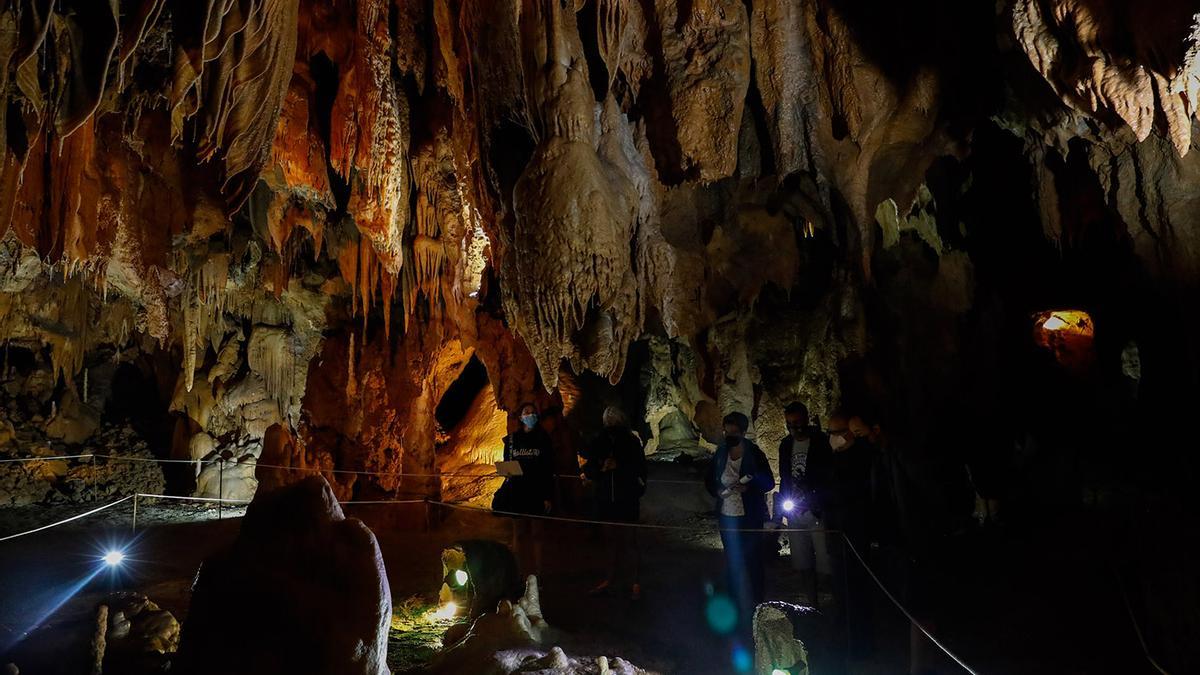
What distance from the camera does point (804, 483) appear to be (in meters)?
4.33

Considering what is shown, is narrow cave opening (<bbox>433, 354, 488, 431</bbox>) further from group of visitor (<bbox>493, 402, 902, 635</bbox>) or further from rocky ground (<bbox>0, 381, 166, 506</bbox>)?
group of visitor (<bbox>493, 402, 902, 635</bbox>)

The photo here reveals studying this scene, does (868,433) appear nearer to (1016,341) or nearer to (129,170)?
(129,170)

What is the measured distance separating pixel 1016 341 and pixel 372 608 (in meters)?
10.5

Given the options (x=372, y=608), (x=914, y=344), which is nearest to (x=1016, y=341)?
(x=914, y=344)

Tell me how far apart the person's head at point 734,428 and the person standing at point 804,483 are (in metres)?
0.27

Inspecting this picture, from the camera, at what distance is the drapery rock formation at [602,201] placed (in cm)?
420

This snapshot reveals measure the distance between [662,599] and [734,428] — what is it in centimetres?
162

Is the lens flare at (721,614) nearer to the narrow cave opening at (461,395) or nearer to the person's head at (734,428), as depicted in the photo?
the person's head at (734,428)

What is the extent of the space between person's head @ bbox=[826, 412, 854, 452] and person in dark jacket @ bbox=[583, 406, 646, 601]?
1.51 m

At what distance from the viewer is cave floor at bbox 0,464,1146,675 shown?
412 centimetres

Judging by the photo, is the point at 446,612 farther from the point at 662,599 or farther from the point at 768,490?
the point at 768,490

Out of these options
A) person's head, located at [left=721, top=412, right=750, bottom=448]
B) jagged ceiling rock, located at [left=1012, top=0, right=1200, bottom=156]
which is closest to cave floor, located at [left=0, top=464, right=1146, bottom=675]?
person's head, located at [left=721, top=412, right=750, bottom=448]

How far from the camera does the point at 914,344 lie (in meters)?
8.18

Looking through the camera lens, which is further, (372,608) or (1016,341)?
(1016,341)
